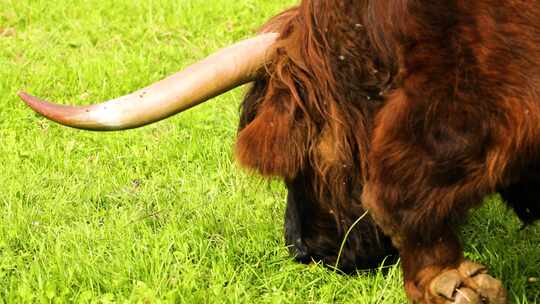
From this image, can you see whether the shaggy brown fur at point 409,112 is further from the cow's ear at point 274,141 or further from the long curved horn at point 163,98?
the long curved horn at point 163,98

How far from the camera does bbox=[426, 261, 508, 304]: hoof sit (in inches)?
120

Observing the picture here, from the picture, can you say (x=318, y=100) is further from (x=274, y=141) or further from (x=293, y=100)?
(x=274, y=141)

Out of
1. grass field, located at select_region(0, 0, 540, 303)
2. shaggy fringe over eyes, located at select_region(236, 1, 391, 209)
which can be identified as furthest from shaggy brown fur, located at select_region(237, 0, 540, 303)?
grass field, located at select_region(0, 0, 540, 303)

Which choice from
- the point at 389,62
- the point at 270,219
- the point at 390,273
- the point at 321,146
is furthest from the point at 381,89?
the point at 270,219

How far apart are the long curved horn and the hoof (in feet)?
3.08

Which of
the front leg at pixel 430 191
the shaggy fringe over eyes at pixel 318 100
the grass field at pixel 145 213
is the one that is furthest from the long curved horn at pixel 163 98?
the grass field at pixel 145 213

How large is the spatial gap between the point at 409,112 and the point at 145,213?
6.50 feet

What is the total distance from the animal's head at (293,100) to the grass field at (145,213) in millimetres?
668

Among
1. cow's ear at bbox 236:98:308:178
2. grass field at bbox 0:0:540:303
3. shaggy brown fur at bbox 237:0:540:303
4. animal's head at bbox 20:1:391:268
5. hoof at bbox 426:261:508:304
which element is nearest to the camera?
shaggy brown fur at bbox 237:0:540:303

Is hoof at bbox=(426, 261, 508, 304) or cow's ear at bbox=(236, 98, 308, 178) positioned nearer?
hoof at bbox=(426, 261, 508, 304)

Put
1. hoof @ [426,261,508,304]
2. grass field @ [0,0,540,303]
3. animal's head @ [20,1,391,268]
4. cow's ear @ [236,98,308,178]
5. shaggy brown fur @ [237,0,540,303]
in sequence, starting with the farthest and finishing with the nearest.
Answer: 1. grass field @ [0,0,540,303]
2. cow's ear @ [236,98,308,178]
3. animal's head @ [20,1,391,268]
4. hoof @ [426,261,508,304]
5. shaggy brown fur @ [237,0,540,303]

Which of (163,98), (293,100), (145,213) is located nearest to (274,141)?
(293,100)

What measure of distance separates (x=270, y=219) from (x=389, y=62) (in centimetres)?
152

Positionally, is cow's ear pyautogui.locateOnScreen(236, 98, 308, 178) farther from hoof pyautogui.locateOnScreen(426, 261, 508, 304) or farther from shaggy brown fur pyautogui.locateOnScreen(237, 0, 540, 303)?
hoof pyautogui.locateOnScreen(426, 261, 508, 304)
